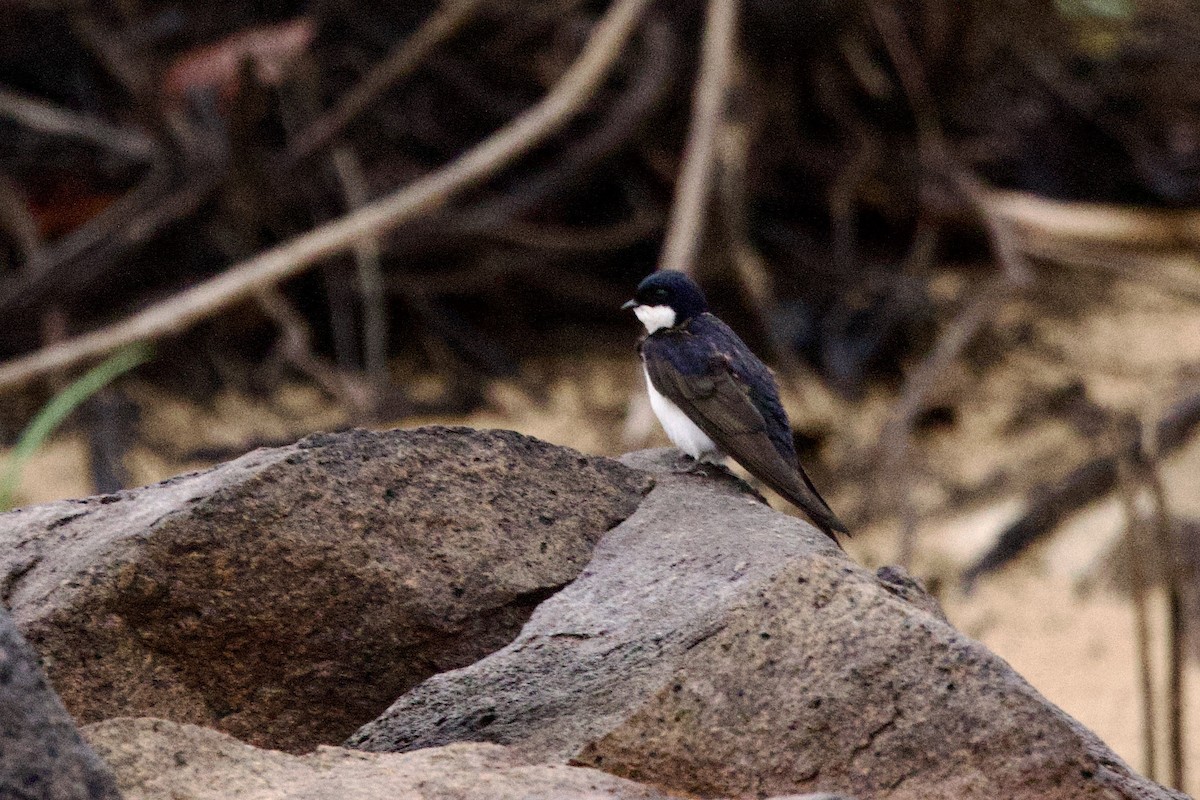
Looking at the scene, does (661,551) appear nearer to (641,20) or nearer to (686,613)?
(686,613)

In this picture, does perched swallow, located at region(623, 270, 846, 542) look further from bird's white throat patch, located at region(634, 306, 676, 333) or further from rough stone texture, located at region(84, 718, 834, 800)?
rough stone texture, located at region(84, 718, 834, 800)

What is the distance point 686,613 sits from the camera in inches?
99.7

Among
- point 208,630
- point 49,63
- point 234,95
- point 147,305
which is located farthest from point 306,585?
point 49,63

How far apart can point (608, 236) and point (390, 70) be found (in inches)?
49.4

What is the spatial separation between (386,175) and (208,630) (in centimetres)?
520

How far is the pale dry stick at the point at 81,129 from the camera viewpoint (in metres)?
7.71

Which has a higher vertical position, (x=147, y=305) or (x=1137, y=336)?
(x=1137, y=336)

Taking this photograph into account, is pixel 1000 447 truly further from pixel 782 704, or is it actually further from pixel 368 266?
pixel 782 704

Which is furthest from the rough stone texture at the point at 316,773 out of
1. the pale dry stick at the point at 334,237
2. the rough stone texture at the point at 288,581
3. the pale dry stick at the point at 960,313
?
the pale dry stick at the point at 334,237

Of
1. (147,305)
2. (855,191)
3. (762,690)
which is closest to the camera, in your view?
(762,690)

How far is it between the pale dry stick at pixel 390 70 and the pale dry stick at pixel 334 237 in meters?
0.68

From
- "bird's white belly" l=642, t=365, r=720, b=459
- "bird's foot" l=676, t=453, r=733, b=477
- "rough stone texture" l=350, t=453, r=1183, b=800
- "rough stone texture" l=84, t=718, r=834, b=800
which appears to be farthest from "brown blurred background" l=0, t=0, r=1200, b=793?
"rough stone texture" l=84, t=718, r=834, b=800

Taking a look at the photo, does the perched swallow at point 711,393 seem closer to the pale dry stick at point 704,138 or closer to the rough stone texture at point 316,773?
the rough stone texture at point 316,773

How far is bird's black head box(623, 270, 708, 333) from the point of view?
14.1ft
